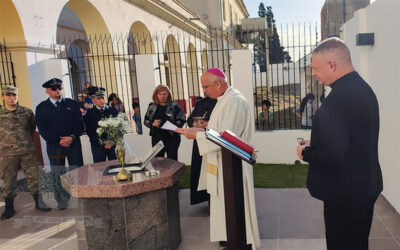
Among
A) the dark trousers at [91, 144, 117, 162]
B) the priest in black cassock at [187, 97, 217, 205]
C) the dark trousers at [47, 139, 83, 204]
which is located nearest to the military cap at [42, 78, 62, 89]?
the dark trousers at [47, 139, 83, 204]

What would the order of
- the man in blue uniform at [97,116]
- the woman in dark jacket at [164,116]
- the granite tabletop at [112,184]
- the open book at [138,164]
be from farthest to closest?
the woman in dark jacket at [164,116] → the man in blue uniform at [97,116] → the open book at [138,164] → the granite tabletop at [112,184]

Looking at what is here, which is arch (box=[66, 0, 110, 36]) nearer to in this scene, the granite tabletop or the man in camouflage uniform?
the man in camouflage uniform

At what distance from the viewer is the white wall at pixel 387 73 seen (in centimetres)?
398

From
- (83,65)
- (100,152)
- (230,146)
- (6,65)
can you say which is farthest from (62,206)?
(83,65)

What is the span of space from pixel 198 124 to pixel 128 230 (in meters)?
1.36

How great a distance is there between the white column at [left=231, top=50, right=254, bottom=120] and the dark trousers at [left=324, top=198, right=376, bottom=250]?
15.6ft

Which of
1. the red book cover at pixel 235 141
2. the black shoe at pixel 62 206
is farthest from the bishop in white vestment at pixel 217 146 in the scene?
the black shoe at pixel 62 206

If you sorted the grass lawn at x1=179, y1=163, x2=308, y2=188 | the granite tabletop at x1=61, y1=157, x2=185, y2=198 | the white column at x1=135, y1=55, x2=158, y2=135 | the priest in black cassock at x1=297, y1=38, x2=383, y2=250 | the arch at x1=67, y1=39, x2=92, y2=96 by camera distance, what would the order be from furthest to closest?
the arch at x1=67, y1=39, x2=92, y2=96
the white column at x1=135, y1=55, x2=158, y2=135
the grass lawn at x1=179, y1=163, x2=308, y2=188
the granite tabletop at x1=61, y1=157, x2=185, y2=198
the priest in black cassock at x1=297, y1=38, x2=383, y2=250

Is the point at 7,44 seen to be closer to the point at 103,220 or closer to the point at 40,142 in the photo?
the point at 40,142

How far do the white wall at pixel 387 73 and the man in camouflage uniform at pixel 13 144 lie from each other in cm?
485

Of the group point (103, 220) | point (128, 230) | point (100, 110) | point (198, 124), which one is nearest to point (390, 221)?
point (198, 124)

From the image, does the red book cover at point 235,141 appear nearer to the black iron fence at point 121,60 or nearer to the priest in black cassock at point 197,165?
the priest in black cassock at point 197,165

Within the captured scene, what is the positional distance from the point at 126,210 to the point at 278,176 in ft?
12.2

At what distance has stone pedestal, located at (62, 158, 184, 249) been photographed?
120 inches
